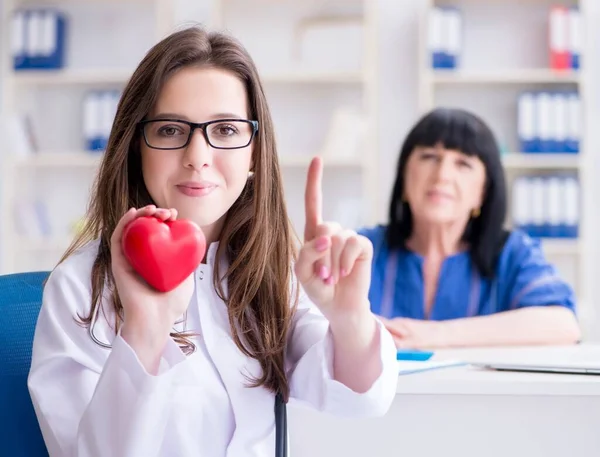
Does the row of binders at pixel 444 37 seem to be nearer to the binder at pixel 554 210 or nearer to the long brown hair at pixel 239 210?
the binder at pixel 554 210

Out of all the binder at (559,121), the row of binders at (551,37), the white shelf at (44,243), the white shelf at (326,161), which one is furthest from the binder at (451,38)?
the white shelf at (44,243)

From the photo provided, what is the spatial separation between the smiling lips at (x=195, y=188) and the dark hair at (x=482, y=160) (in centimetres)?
137

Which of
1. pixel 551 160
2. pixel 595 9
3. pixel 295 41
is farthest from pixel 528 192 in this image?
pixel 295 41

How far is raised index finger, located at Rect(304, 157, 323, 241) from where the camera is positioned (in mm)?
1015

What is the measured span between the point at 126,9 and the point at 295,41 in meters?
0.93

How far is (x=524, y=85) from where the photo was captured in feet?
14.8

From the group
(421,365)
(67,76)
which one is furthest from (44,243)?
(421,365)

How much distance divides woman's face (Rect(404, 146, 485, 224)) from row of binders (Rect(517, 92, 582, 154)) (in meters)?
1.87

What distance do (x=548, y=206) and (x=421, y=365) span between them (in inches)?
112

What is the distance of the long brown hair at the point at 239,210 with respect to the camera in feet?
4.08

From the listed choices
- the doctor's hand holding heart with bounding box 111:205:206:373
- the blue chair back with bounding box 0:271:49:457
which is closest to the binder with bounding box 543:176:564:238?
the blue chair back with bounding box 0:271:49:457

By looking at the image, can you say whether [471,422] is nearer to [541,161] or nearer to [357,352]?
[357,352]

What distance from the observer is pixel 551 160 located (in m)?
4.26

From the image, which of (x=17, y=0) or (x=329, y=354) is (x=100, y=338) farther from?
(x=17, y=0)
